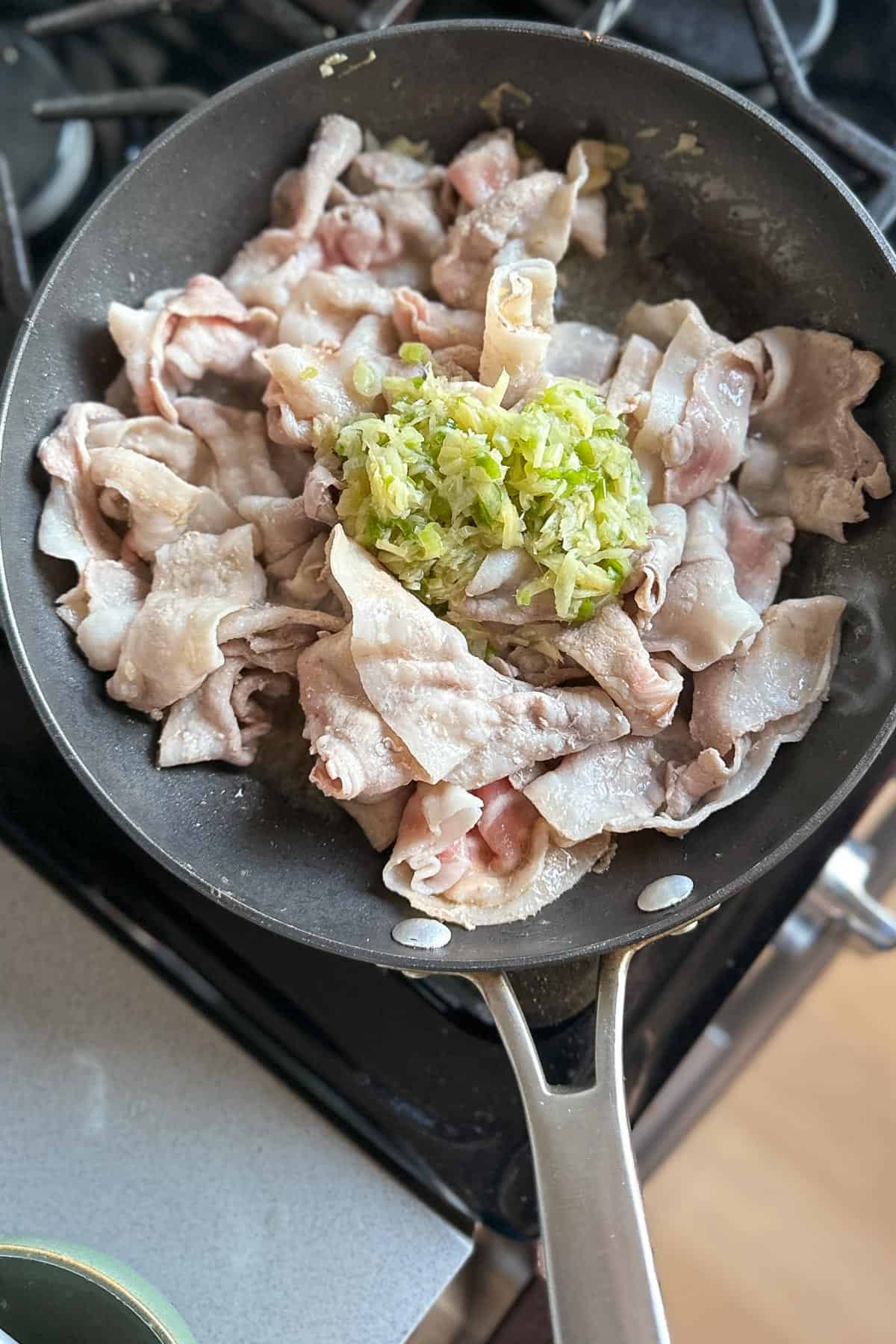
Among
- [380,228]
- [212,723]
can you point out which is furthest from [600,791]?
[380,228]

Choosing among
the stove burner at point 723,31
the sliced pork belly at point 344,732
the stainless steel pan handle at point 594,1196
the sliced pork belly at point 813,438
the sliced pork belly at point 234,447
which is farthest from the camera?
the stove burner at point 723,31

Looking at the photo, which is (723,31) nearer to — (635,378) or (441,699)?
(635,378)

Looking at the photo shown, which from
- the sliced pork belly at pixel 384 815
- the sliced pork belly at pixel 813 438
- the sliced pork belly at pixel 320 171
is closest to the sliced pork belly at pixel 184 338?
the sliced pork belly at pixel 320 171

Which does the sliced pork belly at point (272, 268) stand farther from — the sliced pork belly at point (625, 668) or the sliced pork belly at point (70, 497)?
the sliced pork belly at point (625, 668)

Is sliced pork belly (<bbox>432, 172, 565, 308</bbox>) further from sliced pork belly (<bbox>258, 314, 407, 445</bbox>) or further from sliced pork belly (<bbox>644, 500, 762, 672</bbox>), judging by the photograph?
sliced pork belly (<bbox>644, 500, 762, 672</bbox>)

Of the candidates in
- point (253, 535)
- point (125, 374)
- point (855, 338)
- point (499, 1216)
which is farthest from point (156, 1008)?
point (855, 338)
